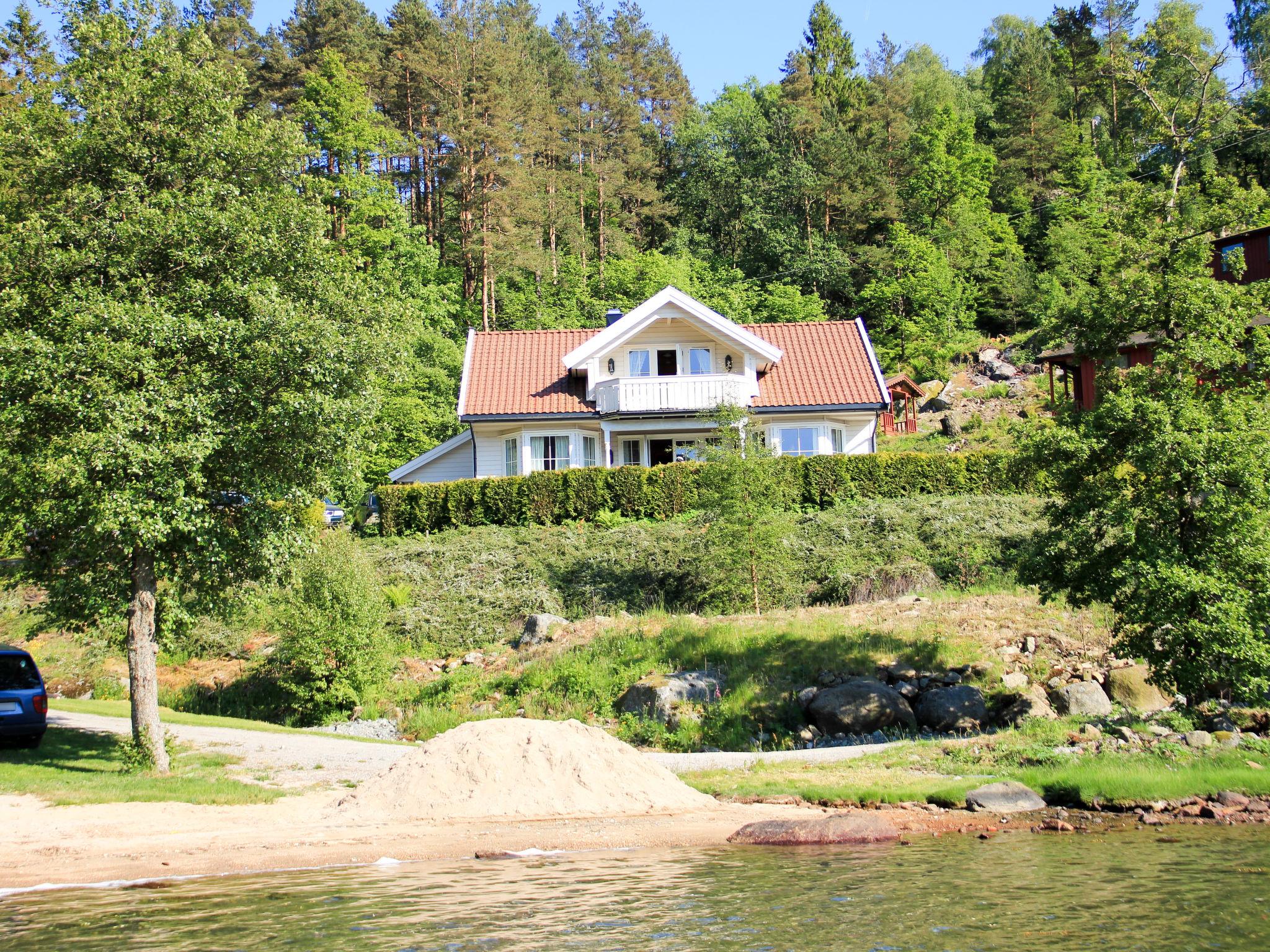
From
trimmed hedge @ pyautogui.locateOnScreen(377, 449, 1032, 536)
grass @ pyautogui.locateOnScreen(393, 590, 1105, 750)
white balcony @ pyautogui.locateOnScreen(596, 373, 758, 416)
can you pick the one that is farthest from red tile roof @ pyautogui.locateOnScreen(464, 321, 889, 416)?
grass @ pyautogui.locateOnScreen(393, 590, 1105, 750)

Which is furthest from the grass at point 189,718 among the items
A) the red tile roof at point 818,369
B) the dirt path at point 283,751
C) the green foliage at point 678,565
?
the red tile roof at point 818,369

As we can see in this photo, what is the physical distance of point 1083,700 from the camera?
19.0m

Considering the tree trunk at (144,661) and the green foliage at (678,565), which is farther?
the green foliage at (678,565)

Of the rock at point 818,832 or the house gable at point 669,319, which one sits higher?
the house gable at point 669,319

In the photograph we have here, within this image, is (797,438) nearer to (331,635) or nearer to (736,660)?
(736,660)

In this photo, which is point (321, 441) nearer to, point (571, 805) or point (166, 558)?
point (166, 558)

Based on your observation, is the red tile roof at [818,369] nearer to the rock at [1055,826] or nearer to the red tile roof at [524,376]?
the red tile roof at [524,376]

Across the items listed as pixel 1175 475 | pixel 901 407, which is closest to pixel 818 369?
pixel 901 407

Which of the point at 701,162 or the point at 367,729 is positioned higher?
the point at 701,162

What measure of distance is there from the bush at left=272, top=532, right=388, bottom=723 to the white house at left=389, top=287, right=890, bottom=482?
1464 centimetres

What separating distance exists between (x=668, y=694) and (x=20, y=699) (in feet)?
37.7

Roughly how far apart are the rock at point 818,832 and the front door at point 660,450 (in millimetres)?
25751

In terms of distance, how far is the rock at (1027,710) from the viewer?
60.6 ft

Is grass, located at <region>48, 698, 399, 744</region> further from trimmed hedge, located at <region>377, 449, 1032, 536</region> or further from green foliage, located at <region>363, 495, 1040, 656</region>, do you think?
trimmed hedge, located at <region>377, 449, 1032, 536</region>
